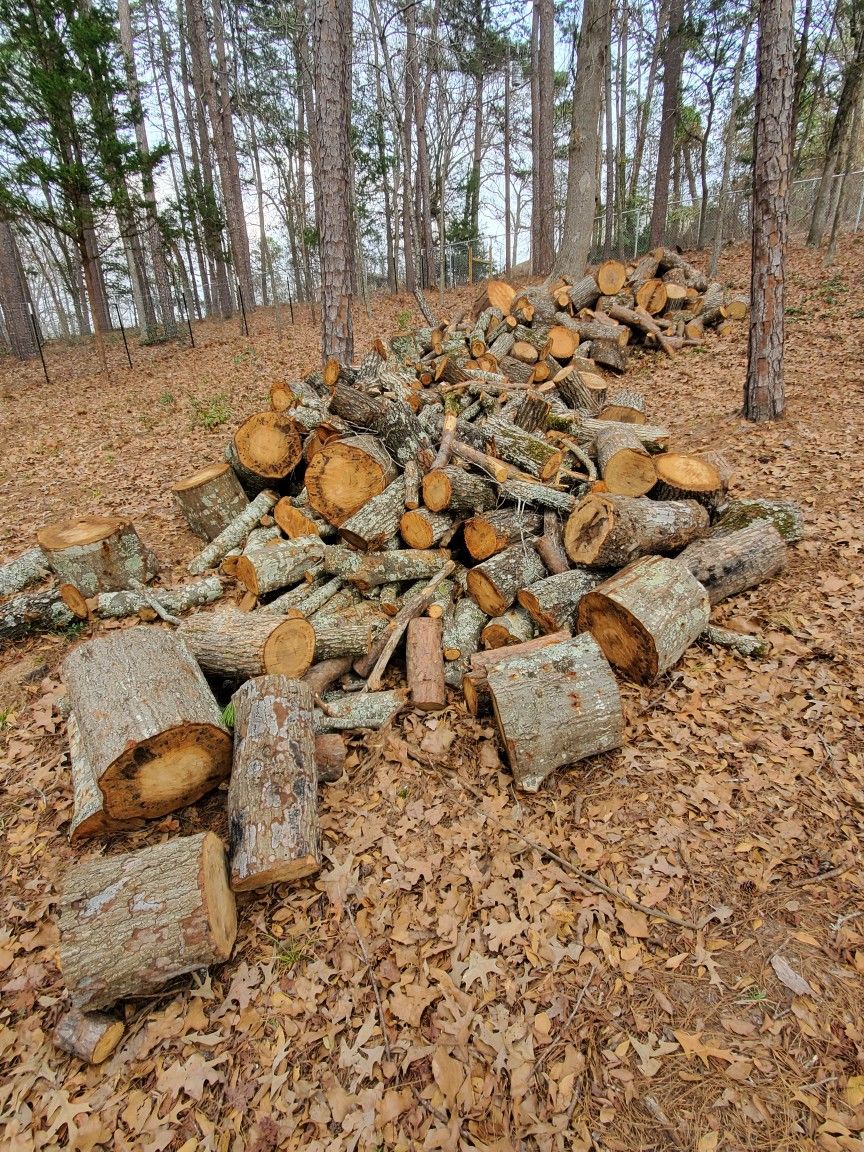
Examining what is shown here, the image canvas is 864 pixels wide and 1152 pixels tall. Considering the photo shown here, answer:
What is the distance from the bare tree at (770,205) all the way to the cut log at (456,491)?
450cm

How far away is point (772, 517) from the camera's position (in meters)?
4.71

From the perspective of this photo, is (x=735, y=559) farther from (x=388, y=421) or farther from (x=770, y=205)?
(x=770, y=205)

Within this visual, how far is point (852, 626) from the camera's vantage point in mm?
3982

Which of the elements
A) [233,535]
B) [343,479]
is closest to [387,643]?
[343,479]

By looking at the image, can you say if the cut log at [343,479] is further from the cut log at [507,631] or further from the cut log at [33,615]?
the cut log at [33,615]

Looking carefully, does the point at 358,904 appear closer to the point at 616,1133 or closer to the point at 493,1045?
the point at 493,1045

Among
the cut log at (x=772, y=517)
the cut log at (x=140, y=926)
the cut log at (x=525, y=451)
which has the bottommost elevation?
the cut log at (x=140, y=926)

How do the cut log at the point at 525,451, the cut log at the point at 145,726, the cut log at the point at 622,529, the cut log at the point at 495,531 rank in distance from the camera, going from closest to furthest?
the cut log at the point at 145,726 → the cut log at the point at 622,529 → the cut log at the point at 495,531 → the cut log at the point at 525,451

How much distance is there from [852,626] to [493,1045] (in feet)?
12.0

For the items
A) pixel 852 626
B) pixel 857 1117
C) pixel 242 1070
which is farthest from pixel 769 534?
pixel 242 1070

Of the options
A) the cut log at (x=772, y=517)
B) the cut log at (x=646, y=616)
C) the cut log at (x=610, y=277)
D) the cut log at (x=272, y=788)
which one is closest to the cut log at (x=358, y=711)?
the cut log at (x=272, y=788)

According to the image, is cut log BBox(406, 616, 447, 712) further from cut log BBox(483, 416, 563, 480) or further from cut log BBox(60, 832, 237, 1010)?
cut log BBox(483, 416, 563, 480)

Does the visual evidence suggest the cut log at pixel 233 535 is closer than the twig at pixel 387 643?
No

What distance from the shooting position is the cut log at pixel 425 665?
3.88 meters
